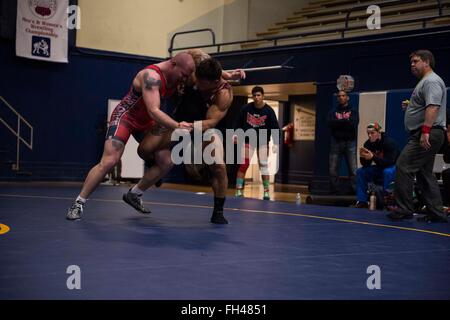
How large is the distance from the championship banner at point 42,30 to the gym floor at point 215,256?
6.25 metres

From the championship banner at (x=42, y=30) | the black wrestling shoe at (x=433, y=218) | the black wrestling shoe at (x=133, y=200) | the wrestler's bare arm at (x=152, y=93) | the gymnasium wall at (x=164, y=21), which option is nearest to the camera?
the wrestler's bare arm at (x=152, y=93)

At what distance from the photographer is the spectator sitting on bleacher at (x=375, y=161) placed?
7.42 meters

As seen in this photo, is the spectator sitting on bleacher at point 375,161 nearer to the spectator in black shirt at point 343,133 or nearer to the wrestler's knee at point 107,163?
the spectator in black shirt at point 343,133

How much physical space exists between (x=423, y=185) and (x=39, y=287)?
4063mm

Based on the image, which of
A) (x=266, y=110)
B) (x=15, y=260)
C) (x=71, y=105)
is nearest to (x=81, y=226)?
(x=15, y=260)

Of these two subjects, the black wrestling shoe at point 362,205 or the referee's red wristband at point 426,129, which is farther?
the black wrestling shoe at point 362,205

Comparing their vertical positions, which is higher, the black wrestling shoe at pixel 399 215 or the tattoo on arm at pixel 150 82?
the tattoo on arm at pixel 150 82

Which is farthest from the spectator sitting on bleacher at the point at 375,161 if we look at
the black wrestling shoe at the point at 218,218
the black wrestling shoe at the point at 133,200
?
the black wrestling shoe at the point at 133,200

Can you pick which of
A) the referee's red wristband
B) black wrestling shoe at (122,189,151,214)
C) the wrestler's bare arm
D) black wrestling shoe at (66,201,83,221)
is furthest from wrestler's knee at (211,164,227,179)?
the referee's red wristband

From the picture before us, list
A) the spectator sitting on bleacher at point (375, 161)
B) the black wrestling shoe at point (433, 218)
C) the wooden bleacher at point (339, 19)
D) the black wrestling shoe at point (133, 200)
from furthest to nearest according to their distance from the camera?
1. the wooden bleacher at point (339, 19)
2. the spectator sitting on bleacher at point (375, 161)
3. the black wrestling shoe at point (433, 218)
4. the black wrestling shoe at point (133, 200)

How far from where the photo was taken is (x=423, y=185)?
5598mm

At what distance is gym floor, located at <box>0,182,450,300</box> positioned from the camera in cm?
245

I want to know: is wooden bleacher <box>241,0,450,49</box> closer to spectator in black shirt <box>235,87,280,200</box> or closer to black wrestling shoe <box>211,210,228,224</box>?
spectator in black shirt <box>235,87,280,200</box>
